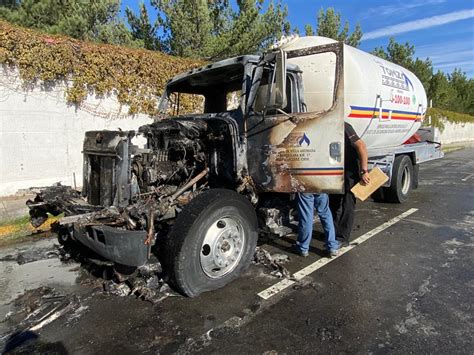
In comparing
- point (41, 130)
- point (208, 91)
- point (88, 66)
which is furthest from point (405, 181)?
point (41, 130)

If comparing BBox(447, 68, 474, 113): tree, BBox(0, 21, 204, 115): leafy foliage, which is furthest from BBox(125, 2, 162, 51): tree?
BBox(447, 68, 474, 113): tree

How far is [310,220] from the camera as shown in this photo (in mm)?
4656

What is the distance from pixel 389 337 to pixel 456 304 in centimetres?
98

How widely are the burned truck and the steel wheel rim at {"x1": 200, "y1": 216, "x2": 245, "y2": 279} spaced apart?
0.4 inches

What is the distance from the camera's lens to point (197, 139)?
15.1 feet

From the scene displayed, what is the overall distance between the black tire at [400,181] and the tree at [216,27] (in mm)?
8479

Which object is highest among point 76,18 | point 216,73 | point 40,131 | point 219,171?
point 76,18

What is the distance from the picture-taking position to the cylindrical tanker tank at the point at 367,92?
5.08 meters

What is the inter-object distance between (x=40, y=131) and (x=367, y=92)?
708cm

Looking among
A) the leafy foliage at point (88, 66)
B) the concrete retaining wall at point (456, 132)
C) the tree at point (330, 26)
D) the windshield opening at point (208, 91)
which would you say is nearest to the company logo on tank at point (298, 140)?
the windshield opening at point (208, 91)

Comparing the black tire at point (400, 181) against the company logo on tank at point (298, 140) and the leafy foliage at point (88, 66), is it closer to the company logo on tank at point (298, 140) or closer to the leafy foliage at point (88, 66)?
the company logo on tank at point (298, 140)

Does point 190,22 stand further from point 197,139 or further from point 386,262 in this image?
point 386,262

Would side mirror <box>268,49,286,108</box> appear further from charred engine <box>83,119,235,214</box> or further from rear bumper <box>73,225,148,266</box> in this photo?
rear bumper <box>73,225,148,266</box>

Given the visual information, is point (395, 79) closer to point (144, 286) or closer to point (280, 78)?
point (280, 78)
